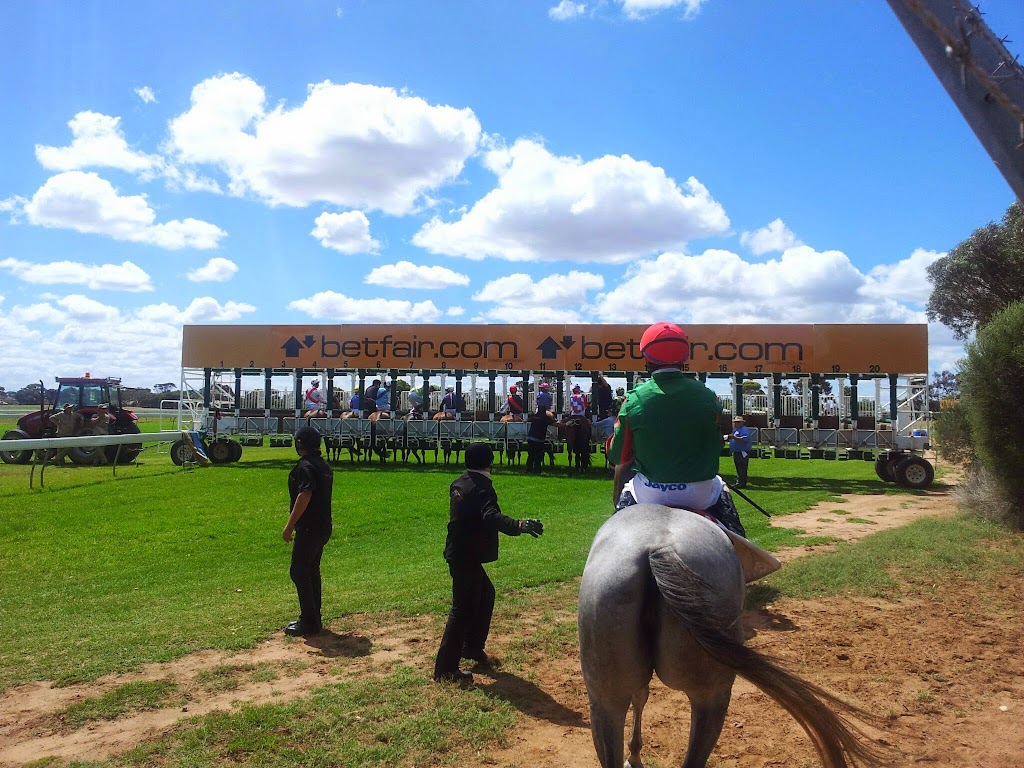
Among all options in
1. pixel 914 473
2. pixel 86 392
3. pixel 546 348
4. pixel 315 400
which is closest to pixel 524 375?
pixel 546 348

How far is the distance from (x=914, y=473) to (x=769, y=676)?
1835 centimetres

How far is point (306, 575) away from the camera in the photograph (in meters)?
6.48

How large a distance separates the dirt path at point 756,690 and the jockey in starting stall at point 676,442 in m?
1.29

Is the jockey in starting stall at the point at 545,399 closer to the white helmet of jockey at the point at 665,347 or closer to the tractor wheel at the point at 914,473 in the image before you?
the tractor wheel at the point at 914,473

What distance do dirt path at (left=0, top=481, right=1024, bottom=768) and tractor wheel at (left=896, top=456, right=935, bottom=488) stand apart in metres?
12.1

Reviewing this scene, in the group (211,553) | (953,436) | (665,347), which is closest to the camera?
(665,347)

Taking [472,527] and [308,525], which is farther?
[308,525]

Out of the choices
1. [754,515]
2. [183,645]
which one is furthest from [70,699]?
[754,515]

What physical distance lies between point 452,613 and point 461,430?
53.3 ft

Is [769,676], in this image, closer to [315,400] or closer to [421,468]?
[421,468]

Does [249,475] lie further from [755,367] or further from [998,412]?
[998,412]

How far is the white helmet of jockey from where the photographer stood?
159 inches

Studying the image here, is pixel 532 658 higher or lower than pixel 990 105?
lower

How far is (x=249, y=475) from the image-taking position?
17.7 m
